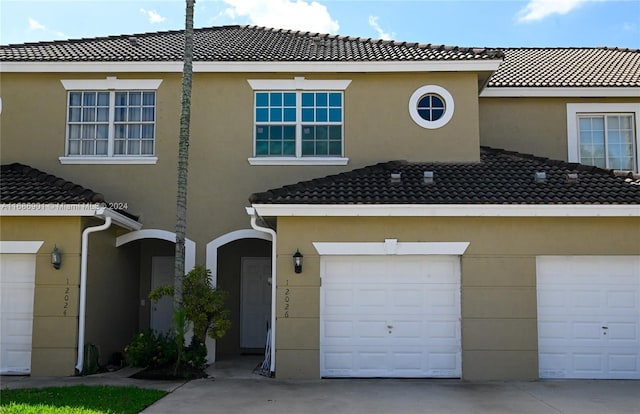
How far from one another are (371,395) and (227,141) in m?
7.20

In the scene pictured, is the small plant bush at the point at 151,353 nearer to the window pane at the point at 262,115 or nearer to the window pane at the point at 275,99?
the window pane at the point at 262,115

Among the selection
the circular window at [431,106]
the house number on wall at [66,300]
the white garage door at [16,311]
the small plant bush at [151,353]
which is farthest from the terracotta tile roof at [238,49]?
the small plant bush at [151,353]

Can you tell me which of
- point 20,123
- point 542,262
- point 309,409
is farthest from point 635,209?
point 20,123

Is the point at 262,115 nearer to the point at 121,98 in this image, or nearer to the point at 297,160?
the point at 297,160

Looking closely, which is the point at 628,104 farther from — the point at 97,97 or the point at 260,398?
the point at 97,97

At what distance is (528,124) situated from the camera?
1727 cm

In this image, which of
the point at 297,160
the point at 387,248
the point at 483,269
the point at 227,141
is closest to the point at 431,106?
the point at 297,160

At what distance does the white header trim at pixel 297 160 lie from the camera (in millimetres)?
15367

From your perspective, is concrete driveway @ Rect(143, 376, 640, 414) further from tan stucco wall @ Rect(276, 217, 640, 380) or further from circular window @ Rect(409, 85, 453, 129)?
circular window @ Rect(409, 85, 453, 129)

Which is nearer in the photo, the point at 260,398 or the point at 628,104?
the point at 260,398

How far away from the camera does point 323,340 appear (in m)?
12.8

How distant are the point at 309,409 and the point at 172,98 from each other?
28.6 ft

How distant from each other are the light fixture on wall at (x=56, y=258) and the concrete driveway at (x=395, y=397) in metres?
3.63

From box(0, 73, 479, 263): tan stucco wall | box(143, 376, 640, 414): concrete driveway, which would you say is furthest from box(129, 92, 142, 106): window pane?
box(143, 376, 640, 414): concrete driveway
